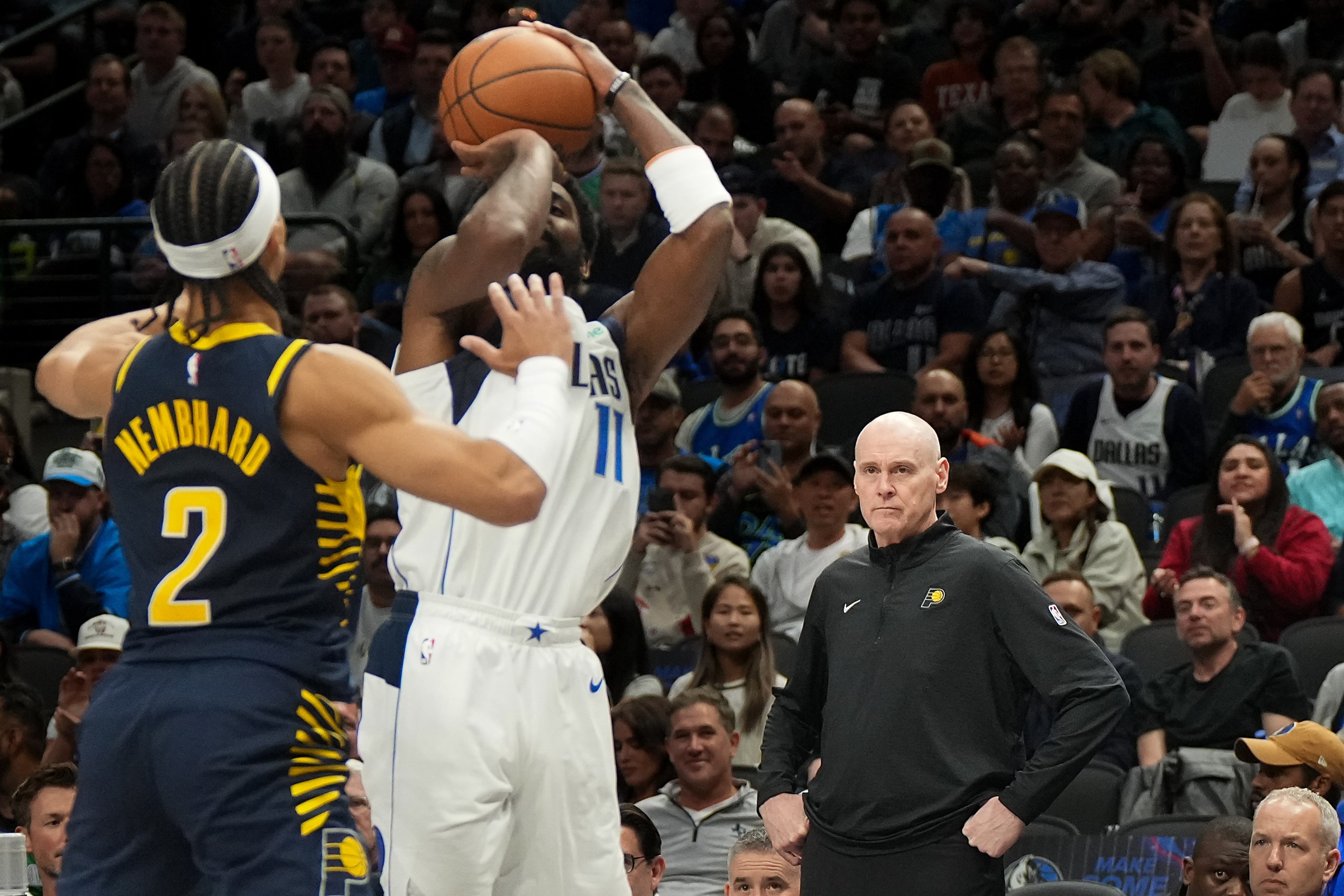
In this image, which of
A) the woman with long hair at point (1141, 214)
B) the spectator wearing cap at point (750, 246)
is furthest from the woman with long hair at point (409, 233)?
the woman with long hair at point (1141, 214)

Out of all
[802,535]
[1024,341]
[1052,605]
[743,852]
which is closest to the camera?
[1052,605]

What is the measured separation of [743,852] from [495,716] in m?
2.53

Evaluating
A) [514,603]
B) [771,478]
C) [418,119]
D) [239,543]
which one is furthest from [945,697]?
[418,119]

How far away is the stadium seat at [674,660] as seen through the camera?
853cm

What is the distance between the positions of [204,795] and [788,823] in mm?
2024

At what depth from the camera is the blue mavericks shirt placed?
8.86 m

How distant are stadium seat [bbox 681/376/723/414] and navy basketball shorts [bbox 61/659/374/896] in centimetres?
698

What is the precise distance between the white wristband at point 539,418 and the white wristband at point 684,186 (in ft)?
2.05

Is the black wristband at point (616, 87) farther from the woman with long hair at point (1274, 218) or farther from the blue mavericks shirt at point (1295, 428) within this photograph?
the woman with long hair at point (1274, 218)

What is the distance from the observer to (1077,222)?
10.2 meters

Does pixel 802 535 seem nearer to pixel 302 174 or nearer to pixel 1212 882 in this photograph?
pixel 1212 882

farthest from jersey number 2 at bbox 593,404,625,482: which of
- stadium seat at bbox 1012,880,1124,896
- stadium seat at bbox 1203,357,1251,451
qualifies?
stadium seat at bbox 1203,357,1251,451

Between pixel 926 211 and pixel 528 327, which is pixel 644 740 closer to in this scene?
pixel 528 327

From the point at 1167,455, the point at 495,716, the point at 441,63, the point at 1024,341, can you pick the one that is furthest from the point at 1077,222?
the point at 495,716
